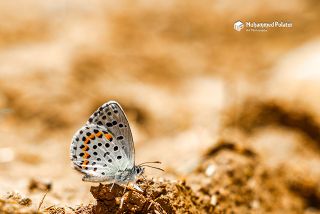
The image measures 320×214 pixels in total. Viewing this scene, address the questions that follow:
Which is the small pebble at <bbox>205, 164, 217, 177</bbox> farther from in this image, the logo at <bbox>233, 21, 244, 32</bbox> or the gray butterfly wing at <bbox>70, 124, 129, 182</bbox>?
the logo at <bbox>233, 21, 244, 32</bbox>

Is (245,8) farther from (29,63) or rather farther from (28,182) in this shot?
(28,182)

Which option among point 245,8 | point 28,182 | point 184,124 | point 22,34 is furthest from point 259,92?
point 22,34

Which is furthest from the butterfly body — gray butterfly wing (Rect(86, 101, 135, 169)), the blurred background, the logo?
the logo

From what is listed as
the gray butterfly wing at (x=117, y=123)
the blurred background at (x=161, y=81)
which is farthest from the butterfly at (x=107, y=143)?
the blurred background at (x=161, y=81)

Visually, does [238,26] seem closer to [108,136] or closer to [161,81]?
[161,81]

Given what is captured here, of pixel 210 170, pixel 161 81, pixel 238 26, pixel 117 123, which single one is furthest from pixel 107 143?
pixel 238 26

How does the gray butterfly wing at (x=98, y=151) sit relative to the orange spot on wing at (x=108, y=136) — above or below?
below

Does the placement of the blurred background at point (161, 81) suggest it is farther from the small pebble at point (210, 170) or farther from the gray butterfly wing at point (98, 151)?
the gray butterfly wing at point (98, 151)
